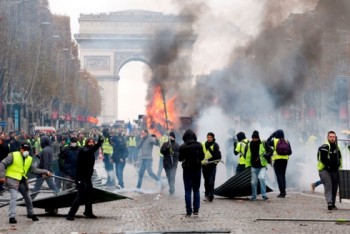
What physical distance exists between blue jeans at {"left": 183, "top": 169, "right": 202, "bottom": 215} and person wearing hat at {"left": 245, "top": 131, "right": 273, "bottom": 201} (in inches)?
142

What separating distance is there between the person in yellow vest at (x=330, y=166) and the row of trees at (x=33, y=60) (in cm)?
3175

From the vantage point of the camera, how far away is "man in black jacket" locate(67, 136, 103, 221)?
15.4 m

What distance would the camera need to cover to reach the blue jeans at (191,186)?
52.0ft

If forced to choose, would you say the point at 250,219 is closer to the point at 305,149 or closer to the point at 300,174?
the point at 300,174

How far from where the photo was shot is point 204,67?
47.8m

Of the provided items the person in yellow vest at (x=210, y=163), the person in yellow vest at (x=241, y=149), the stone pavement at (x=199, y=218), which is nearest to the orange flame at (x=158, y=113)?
the person in yellow vest at (x=241, y=149)

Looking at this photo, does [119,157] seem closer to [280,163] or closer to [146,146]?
[146,146]

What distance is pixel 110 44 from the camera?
12106cm

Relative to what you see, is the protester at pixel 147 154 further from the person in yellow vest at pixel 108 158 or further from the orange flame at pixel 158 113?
the orange flame at pixel 158 113

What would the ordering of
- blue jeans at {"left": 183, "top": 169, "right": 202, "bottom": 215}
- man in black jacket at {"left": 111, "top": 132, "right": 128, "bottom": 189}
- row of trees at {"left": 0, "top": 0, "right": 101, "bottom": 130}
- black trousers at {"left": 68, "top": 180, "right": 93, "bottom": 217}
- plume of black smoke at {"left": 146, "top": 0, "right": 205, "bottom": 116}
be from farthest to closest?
row of trees at {"left": 0, "top": 0, "right": 101, "bottom": 130}
plume of black smoke at {"left": 146, "top": 0, "right": 205, "bottom": 116}
man in black jacket at {"left": 111, "top": 132, "right": 128, "bottom": 189}
blue jeans at {"left": 183, "top": 169, "right": 202, "bottom": 215}
black trousers at {"left": 68, "top": 180, "right": 93, "bottom": 217}

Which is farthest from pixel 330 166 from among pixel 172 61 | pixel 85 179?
pixel 172 61

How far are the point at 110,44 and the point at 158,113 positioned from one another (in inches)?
2906

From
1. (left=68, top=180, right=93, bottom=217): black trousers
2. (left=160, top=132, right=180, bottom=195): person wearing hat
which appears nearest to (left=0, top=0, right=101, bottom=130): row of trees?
(left=160, top=132, right=180, bottom=195): person wearing hat

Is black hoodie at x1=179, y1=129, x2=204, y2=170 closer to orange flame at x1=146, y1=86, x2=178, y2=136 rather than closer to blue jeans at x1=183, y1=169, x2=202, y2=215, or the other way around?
blue jeans at x1=183, y1=169, x2=202, y2=215
